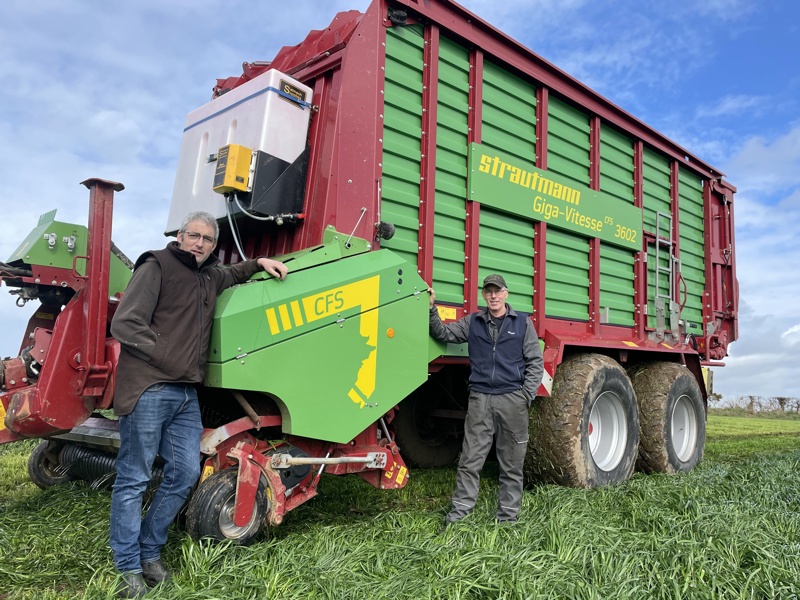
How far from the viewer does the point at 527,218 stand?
520cm

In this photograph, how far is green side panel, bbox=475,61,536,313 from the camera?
16.1 feet

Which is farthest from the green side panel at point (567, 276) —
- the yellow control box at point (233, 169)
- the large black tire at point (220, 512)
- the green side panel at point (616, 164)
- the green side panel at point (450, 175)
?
the large black tire at point (220, 512)

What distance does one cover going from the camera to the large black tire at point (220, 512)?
3.04m

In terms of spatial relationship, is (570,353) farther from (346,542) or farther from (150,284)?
(150,284)

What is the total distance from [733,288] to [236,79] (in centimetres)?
673

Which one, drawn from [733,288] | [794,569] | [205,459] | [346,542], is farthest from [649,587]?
[733,288]

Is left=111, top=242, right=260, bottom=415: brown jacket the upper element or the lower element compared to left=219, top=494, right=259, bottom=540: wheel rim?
upper

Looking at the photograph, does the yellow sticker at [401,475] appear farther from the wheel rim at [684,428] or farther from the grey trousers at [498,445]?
the wheel rim at [684,428]

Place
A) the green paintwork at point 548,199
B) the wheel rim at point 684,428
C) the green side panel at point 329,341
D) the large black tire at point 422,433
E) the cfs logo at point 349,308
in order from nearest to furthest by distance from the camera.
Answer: the green side panel at point 329,341, the cfs logo at point 349,308, the green paintwork at point 548,199, the large black tire at point 422,433, the wheel rim at point 684,428

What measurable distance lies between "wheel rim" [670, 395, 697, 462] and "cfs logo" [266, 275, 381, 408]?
4.15 metres

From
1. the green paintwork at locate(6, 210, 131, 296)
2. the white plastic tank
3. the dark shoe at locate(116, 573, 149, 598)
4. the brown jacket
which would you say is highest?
the white plastic tank

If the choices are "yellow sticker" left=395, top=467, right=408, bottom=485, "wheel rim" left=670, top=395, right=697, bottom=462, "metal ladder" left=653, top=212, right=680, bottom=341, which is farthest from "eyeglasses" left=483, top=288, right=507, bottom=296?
"wheel rim" left=670, top=395, right=697, bottom=462

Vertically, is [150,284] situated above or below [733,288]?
below

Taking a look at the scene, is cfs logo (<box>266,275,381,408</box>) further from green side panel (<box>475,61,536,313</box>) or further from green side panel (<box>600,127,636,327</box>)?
green side panel (<box>600,127,636,327</box>)
